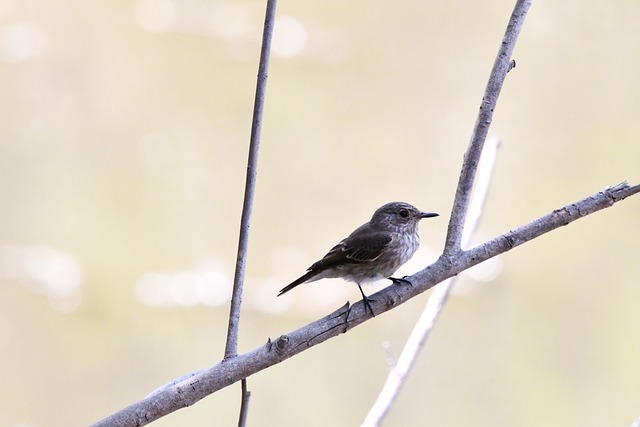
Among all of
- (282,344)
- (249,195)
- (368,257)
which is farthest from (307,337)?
(368,257)

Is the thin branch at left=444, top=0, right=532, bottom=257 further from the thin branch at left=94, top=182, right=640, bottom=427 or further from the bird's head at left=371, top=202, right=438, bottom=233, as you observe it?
the bird's head at left=371, top=202, right=438, bottom=233

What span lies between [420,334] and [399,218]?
0.44 meters

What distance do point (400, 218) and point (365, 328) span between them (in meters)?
1.82

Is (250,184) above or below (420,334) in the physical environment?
above

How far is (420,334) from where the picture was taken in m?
2.00

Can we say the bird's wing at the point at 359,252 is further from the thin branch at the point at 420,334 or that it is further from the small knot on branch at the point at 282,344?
the small knot on branch at the point at 282,344

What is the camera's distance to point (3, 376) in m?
3.96

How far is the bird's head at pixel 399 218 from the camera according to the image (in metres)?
2.29

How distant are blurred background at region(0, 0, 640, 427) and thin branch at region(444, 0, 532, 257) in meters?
2.18

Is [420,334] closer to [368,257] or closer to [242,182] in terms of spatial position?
[368,257]

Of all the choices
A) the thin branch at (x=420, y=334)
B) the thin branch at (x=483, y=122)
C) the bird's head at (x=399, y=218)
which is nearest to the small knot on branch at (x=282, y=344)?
the thin branch at (x=483, y=122)

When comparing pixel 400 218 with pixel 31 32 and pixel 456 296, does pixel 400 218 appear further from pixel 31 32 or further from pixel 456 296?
pixel 31 32

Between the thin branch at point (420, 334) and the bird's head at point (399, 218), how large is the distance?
21cm

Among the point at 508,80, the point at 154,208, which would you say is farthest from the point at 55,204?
the point at 508,80
